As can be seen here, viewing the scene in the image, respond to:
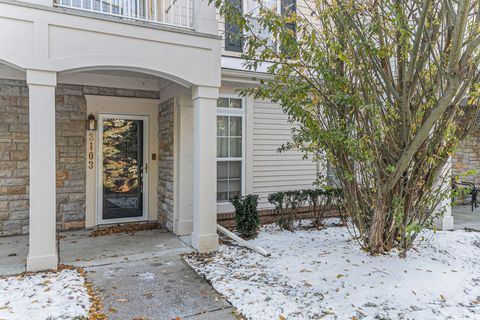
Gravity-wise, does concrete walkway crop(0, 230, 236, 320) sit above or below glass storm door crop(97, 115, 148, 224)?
below

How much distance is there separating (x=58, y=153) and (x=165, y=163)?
184cm

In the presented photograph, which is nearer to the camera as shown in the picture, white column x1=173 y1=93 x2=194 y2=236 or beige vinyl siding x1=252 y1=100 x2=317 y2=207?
white column x1=173 y1=93 x2=194 y2=236

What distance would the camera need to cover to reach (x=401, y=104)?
3.75 metres

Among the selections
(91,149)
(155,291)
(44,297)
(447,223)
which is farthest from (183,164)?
(447,223)

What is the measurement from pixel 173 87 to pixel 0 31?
2588 millimetres

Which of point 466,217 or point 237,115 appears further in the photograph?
point 466,217

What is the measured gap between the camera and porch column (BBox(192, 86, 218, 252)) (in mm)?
4809

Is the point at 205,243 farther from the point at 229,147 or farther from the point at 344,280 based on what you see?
the point at 229,147

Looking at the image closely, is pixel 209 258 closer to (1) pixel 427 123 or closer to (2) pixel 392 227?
(2) pixel 392 227

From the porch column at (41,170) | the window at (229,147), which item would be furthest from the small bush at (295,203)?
the porch column at (41,170)

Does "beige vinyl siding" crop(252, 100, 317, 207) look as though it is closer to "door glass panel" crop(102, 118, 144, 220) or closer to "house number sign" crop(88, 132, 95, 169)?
"door glass panel" crop(102, 118, 144, 220)

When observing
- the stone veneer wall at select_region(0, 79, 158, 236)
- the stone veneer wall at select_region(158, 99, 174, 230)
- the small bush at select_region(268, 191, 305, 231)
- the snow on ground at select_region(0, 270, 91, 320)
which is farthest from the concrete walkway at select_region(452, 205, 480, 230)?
the stone veneer wall at select_region(0, 79, 158, 236)

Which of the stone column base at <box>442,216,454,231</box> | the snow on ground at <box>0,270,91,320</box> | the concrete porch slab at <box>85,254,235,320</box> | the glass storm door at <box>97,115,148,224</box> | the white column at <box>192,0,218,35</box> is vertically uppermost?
the white column at <box>192,0,218,35</box>

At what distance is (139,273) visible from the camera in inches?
161
